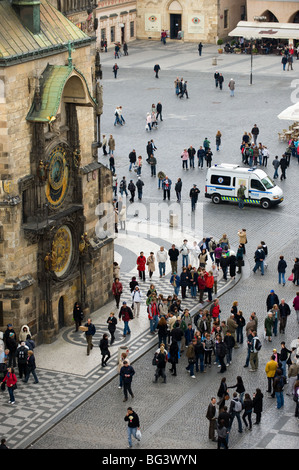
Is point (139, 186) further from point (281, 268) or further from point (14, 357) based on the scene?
point (14, 357)

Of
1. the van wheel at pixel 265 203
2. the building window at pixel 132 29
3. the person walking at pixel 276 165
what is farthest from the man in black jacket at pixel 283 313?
the building window at pixel 132 29

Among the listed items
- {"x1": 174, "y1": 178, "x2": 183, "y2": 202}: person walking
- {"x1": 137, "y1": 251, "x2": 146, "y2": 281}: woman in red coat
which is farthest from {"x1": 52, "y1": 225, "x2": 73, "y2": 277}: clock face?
{"x1": 174, "y1": 178, "x2": 183, "y2": 202}: person walking

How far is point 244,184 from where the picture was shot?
6506 cm

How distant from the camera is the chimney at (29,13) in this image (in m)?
44.0

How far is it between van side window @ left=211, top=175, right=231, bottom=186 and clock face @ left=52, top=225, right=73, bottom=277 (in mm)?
19411

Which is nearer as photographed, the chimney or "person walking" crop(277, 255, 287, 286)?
the chimney

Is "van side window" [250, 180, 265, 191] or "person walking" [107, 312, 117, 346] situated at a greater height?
"van side window" [250, 180, 265, 191]

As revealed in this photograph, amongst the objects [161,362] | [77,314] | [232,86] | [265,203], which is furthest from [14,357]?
[232,86]

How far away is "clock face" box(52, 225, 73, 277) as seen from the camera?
46531mm

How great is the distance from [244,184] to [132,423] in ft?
95.8

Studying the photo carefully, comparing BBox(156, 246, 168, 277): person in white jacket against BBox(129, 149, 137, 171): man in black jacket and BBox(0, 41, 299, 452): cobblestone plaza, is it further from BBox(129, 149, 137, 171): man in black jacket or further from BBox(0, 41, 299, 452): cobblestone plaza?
BBox(129, 149, 137, 171): man in black jacket

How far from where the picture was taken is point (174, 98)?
92750 mm

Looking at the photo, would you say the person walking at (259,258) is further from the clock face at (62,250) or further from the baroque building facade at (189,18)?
the baroque building facade at (189,18)
